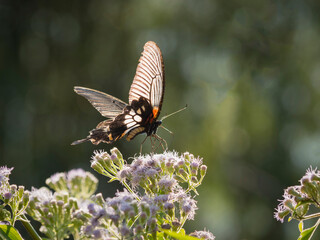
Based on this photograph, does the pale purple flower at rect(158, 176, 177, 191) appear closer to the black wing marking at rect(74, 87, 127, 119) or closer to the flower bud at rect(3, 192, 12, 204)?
the flower bud at rect(3, 192, 12, 204)

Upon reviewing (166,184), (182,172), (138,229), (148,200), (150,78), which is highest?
(150,78)

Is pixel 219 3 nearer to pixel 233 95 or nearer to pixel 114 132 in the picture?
pixel 233 95

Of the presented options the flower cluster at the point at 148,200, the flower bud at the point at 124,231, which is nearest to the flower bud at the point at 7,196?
the flower cluster at the point at 148,200

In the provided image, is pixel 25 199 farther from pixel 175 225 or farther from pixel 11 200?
pixel 175 225

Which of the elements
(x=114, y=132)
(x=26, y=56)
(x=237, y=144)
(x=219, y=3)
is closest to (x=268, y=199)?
(x=237, y=144)

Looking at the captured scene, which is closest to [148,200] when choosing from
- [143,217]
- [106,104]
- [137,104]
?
[143,217]

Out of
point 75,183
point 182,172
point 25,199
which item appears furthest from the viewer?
point 75,183

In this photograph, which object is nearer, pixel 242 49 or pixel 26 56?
pixel 26 56
